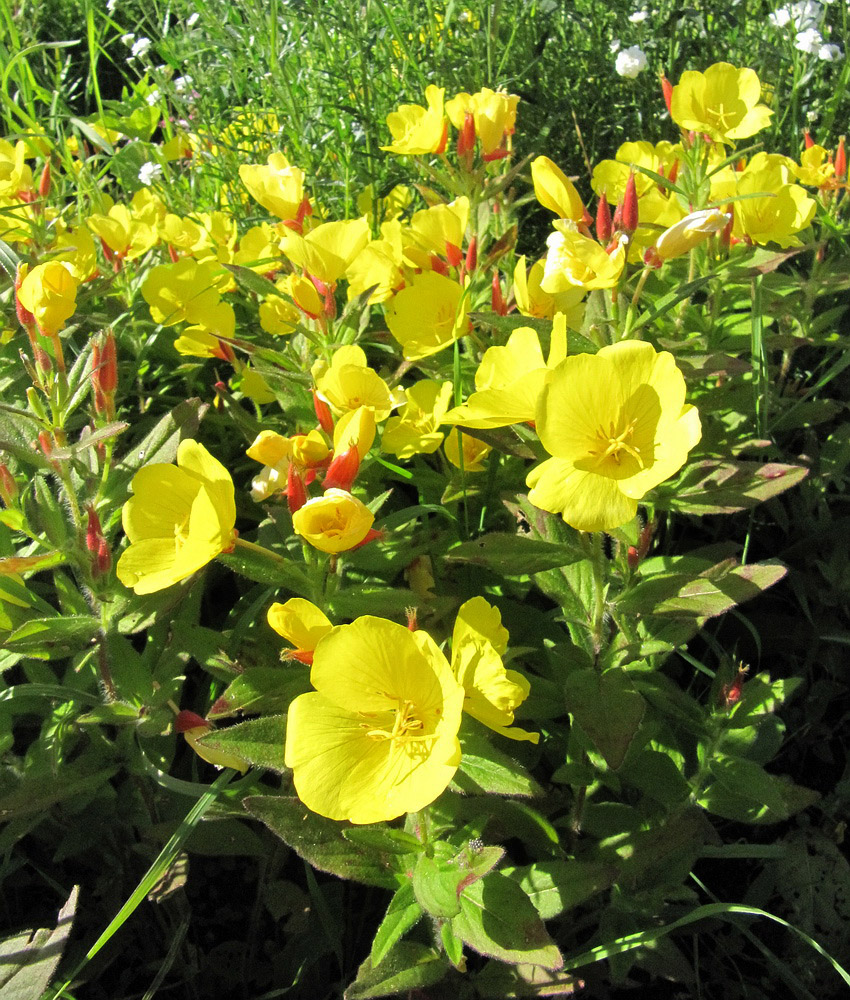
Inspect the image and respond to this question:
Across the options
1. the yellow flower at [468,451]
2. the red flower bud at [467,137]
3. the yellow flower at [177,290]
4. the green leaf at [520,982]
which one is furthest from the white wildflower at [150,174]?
the green leaf at [520,982]

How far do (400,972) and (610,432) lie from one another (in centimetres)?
88

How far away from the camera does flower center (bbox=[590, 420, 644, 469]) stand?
1.21 metres

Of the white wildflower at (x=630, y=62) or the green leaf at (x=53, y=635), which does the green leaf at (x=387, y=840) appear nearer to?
the green leaf at (x=53, y=635)

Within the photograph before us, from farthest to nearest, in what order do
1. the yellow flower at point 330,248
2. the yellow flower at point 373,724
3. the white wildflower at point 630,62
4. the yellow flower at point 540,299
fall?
the white wildflower at point 630,62
the yellow flower at point 330,248
the yellow flower at point 540,299
the yellow flower at point 373,724

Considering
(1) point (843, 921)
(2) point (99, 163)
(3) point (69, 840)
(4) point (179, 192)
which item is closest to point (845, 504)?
(1) point (843, 921)

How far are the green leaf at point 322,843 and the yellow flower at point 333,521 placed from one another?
398mm

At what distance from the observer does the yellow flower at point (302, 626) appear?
1182mm

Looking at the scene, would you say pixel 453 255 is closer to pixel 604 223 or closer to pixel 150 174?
pixel 604 223

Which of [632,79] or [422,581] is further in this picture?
[632,79]

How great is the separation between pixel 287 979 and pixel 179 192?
2.51m

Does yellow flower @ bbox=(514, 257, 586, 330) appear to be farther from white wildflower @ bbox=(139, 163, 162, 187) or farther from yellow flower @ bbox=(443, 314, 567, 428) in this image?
white wildflower @ bbox=(139, 163, 162, 187)

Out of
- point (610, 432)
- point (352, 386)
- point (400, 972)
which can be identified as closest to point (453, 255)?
point (352, 386)

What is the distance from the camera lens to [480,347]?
76.9 inches

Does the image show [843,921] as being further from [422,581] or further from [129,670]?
[129,670]
